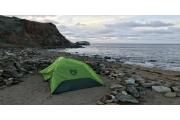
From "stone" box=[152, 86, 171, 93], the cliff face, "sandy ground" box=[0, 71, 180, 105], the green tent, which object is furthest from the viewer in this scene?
the cliff face

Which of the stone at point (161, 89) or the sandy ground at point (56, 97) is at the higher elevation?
the stone at point (161, 89)

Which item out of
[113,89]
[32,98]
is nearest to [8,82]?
[32,98]

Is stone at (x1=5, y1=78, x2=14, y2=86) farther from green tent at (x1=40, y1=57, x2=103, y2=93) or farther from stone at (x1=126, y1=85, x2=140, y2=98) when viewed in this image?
stone at (x1=126, y1=85, x2=140, y2=98)

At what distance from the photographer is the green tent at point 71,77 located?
9.80 metres

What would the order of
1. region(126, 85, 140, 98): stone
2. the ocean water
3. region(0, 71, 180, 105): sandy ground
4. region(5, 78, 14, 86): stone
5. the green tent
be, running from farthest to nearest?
the ocean water < region(5, 78, 14, 86): stone < the green tent < region(126, 85, 140, 98): stone < region(0, 71, 180, 105): sandy ground

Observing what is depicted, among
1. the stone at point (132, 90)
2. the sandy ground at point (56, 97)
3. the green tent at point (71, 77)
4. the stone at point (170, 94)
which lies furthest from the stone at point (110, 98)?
the stone at point (170, 94)

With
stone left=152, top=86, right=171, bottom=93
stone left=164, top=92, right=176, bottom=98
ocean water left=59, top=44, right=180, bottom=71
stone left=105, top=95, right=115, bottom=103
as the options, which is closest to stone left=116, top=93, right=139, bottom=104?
stone left=105, top=95, right=115, bottom=103

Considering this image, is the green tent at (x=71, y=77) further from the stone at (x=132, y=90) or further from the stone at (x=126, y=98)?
the stone at (x=126, y=98)

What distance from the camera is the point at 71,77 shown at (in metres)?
10.0

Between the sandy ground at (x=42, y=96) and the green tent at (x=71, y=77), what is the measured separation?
236mm

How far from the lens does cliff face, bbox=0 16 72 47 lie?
193 ft

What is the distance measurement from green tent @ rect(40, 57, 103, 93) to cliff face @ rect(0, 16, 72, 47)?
4544 cm
